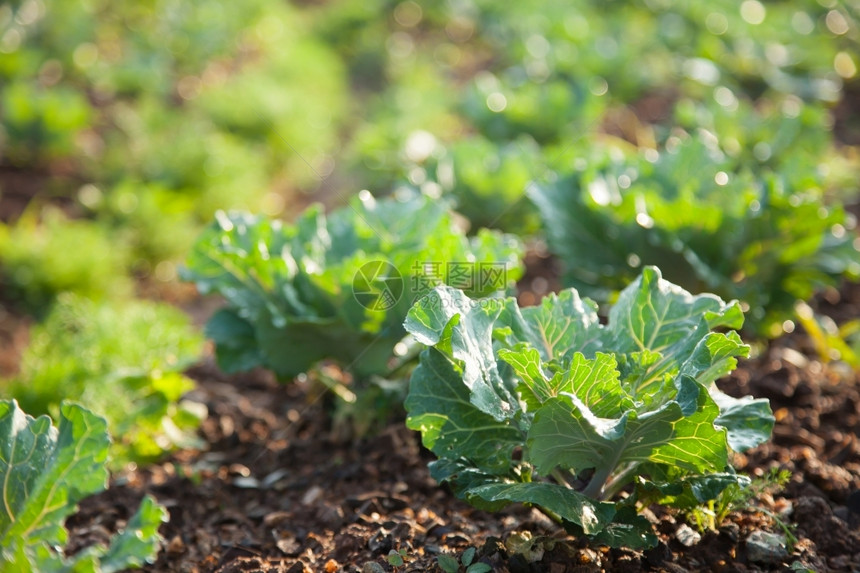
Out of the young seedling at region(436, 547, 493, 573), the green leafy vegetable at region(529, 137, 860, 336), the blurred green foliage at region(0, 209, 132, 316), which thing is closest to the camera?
the young seedling at region(436, 547, 493, 573)

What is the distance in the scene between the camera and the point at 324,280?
295cm

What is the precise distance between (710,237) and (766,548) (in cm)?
144

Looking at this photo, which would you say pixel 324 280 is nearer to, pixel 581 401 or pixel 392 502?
pixel 392 502

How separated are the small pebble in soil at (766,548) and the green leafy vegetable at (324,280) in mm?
1140

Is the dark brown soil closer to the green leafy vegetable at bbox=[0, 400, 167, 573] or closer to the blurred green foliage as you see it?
the green leafy vegetable at bbox=[0, 400, 167, 573]

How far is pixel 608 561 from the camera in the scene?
2.43 metres

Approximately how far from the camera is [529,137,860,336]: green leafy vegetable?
3455 millimetres

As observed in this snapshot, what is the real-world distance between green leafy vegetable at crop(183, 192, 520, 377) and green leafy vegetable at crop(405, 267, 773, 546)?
20.3 inches

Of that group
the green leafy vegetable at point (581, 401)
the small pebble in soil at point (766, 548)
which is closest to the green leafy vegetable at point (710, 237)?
the green leafy vegetable at point (581, 401)

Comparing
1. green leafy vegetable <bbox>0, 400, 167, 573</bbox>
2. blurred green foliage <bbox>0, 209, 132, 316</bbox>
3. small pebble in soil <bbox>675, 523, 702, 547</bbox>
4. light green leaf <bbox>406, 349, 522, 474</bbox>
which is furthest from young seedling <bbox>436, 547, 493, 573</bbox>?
blurred green foliage <bbox>0, 209, 132, 316</bbox>

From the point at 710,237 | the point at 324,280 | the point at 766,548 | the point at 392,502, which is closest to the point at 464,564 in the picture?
the point at 392,502

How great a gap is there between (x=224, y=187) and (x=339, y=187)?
3.49 feet

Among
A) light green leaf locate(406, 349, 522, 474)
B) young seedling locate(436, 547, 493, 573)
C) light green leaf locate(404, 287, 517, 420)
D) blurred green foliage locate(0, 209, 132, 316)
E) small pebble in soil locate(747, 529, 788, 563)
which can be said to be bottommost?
blurred green foliage locate(0, 209, 132, 316)

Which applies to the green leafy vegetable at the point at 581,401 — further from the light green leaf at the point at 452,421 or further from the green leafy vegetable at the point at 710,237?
the green leafy vegetable at the point at 710,237
